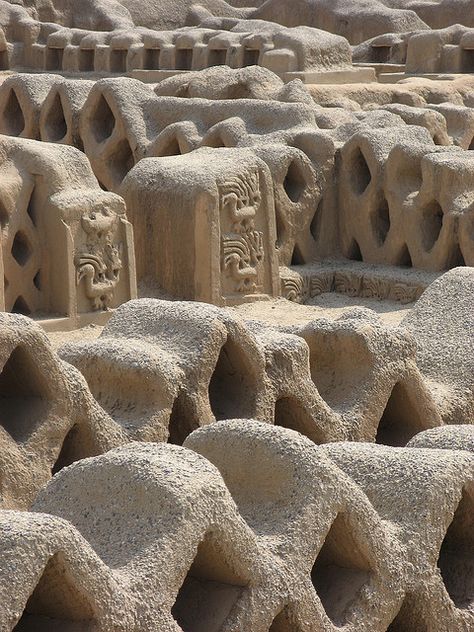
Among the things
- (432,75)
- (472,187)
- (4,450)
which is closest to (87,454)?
(4,450)

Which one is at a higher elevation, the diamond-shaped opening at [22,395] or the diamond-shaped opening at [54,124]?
the diamond-shaped opening at [22,395]

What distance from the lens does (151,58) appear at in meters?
18.6

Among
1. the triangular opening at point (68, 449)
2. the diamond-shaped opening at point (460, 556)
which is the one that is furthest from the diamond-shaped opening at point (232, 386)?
the diamond-shaped opening at point (460, 556)

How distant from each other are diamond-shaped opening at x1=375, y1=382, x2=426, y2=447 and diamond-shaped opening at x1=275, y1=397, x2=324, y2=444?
0.42 metres

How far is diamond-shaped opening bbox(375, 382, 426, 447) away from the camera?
220 inches

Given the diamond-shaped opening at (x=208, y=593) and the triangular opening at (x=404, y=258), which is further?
the triangular opening at (x=404, y=258)

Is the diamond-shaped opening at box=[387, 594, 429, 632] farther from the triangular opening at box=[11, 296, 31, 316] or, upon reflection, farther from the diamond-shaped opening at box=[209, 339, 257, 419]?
the triangular opening at box=[11, 296, 31, 316]

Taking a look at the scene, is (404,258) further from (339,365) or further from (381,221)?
(339,365)

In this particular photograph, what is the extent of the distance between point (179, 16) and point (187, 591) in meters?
21.5

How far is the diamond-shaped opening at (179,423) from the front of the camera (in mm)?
5051

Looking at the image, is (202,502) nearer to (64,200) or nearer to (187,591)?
(187,591)

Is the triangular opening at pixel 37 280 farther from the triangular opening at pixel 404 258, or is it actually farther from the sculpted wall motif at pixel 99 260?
the triangular opening at pixel 404 258

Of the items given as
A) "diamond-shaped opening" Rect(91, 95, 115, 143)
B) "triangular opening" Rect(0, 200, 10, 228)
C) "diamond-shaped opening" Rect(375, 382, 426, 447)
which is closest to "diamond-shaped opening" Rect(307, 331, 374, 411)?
"diamond-shaped opening" Rect(375, 382, 426, 447)

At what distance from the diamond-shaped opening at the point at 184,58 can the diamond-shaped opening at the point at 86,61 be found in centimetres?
144
